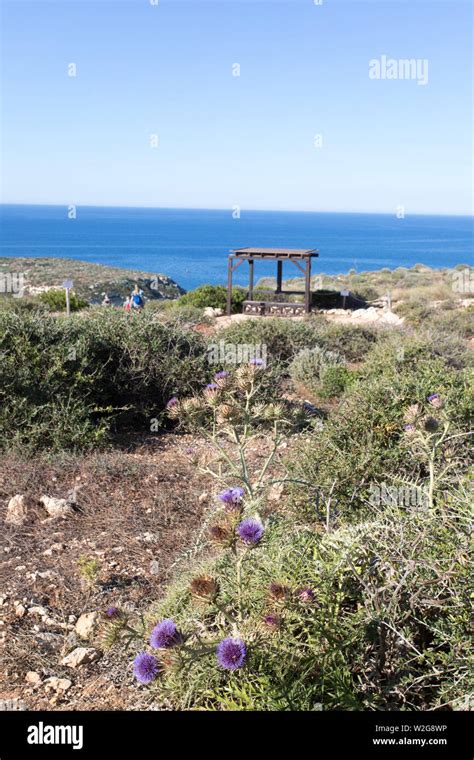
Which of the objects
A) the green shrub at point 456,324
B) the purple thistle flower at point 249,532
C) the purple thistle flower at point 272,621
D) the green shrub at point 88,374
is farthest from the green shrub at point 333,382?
the green shrub at point 456,324

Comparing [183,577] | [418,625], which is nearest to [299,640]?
[418,625]

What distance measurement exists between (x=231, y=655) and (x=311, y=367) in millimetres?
7373

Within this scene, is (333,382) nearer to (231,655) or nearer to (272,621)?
(272,621)

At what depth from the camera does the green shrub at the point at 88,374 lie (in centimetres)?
615

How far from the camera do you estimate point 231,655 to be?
1859 millimetres

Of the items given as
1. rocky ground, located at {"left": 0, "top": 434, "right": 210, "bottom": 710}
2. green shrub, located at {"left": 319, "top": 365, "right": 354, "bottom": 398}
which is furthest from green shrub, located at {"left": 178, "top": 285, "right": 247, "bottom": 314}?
rocky ground, located at {"left": 0, "top": 434, "right": 210, "bottom": 710}

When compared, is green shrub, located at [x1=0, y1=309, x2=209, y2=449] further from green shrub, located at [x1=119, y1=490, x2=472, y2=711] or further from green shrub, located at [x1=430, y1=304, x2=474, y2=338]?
green shrub, located at [x1=430, y1=304, x2=474, y2=338]

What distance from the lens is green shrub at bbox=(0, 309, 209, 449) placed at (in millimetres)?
6152

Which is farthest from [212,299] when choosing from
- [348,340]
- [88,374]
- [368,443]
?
[368,443]

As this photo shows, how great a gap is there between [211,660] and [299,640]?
307mm
